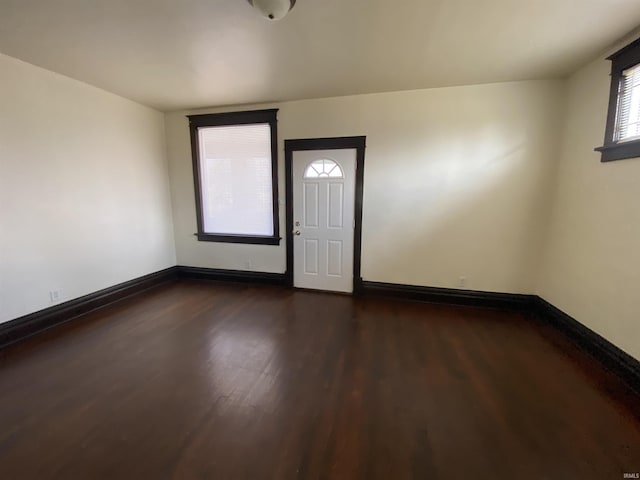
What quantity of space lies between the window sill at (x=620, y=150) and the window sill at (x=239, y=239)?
3614mm

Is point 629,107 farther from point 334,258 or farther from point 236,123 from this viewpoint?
point 236,123

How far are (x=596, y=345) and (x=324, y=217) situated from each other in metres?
3.04

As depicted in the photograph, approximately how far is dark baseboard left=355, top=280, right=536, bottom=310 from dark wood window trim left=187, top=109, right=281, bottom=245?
1564mm

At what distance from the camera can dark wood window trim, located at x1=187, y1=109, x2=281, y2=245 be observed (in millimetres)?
3861

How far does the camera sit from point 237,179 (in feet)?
13.6

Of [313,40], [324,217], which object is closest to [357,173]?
[324,217]

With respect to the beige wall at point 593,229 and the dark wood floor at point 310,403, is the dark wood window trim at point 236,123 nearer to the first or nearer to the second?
the dark wood floor at point 310,403

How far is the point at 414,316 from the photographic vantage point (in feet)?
10.6

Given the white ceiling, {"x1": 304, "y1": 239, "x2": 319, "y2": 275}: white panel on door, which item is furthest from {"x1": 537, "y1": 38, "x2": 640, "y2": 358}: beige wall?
{"x1": 304, "y1": 239, "x2": 319, "y2": 275}: white panel on door

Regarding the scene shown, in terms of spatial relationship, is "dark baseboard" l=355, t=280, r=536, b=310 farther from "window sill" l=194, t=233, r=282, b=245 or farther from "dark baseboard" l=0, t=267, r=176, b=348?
"dark baseboard" l=0, t=267, r=176, b=348

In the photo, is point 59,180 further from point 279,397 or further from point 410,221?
point 410,221

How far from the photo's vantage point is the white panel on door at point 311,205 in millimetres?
3857

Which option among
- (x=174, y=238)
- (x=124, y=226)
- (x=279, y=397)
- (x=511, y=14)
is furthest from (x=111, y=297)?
(x=511, y=14)

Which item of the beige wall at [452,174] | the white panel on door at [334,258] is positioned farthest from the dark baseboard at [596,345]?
the white panel on door at [334,258]
